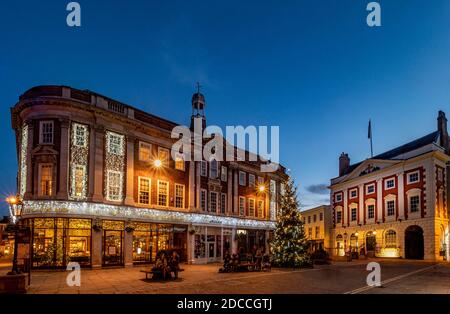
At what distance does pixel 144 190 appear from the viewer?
3062cm

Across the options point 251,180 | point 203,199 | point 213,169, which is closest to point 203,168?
point 213,169

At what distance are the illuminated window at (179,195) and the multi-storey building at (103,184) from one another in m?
0.09

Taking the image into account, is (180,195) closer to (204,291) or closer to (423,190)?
(204,291)

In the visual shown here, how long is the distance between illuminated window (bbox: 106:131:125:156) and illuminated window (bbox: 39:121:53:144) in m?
3.93

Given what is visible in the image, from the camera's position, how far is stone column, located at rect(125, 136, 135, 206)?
2903 centimetres

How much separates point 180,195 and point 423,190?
28.6m

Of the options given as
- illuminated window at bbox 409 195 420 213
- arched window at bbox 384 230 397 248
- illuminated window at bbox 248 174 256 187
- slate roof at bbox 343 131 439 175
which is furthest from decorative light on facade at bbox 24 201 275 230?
slate roof at bbox 343 131 439 175

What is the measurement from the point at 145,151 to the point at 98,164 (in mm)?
4561

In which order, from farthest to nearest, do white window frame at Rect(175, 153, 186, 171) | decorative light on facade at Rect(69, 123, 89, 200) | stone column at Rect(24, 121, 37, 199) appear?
white window frame at Rect(175, 153, 186, 171) < decorative light on facade at Rect(69, 123, 89, 200) < stone column at Rect(24, 121, 37, 199)

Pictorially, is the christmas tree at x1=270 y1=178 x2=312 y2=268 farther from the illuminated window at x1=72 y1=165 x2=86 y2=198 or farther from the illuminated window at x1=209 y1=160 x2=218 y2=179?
the illuminated window at x1=72 y1=165 x2=86 y2=198

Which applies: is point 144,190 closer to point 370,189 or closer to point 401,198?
point 401,198

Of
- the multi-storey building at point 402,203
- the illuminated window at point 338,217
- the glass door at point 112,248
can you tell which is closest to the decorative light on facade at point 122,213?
the glass door at point 112,248
